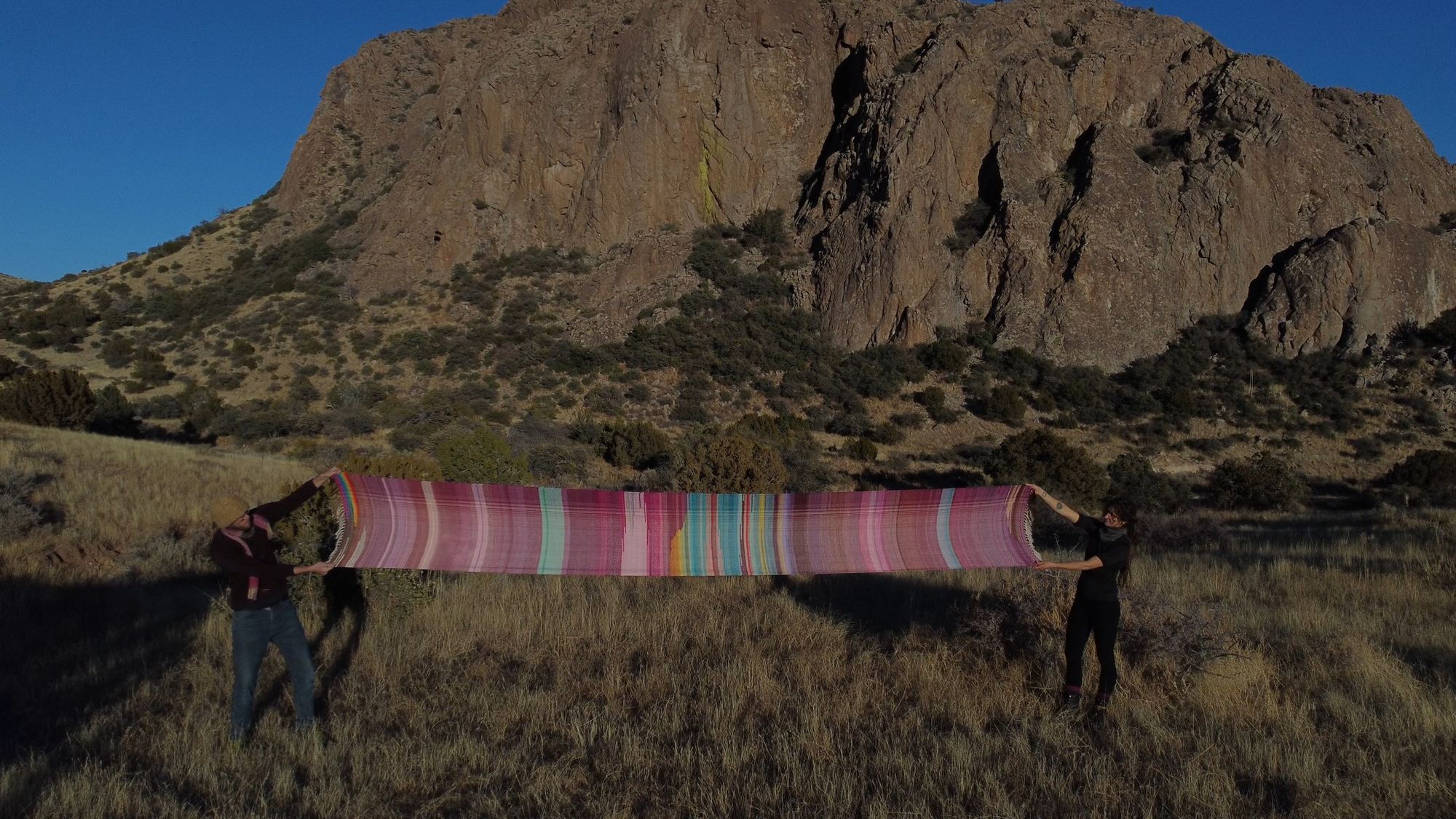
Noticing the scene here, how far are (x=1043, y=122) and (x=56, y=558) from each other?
1558 inches

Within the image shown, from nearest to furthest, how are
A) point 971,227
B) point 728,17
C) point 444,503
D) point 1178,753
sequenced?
point 1178,753 → point 444,503 → point 971,227 → point 728,17

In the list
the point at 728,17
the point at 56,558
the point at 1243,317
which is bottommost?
the point at 56,558

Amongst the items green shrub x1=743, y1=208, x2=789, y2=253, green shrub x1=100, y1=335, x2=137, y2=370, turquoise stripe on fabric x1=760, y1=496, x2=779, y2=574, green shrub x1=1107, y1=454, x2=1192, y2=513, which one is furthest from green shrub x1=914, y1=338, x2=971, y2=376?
green shrub x1=100, y1=335, x2=137, y2=370

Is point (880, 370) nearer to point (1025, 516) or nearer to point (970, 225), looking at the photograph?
point (970, 225)

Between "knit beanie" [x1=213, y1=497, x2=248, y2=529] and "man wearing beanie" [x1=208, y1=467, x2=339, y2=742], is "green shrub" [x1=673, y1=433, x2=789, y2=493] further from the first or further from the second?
"knit beanie" [x1=213, y1=497, x2=248, y2=529]

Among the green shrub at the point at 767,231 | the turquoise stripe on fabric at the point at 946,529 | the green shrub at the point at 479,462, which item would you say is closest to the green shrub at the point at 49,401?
the green shrub at the point at 479,462

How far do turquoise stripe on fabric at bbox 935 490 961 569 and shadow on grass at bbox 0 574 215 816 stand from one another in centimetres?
543

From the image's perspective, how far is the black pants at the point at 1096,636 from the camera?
4590mm

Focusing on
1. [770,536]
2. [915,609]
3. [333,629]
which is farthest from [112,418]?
[915,609]

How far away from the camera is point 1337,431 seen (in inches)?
1083

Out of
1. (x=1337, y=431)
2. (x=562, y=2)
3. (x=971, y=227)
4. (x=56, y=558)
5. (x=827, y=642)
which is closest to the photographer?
(x=827, y=642)

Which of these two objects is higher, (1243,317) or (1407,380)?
(1243,317)

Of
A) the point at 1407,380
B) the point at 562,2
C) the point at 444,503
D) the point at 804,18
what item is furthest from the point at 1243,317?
the point at 562,2

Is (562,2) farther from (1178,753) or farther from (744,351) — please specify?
(1178,753)
